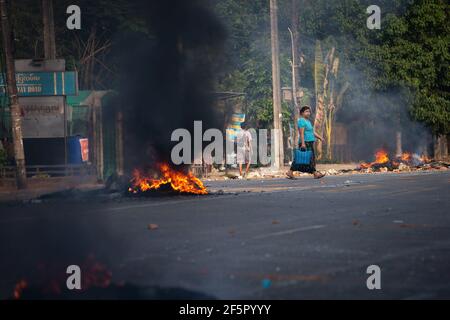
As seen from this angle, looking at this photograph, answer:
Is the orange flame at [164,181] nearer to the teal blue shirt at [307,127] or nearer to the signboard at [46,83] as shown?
the teal blue shirt at [307,127]

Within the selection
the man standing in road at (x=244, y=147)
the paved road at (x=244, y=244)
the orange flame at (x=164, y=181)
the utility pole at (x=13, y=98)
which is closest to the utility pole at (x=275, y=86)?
the man standing in road at (x=244, y=147)

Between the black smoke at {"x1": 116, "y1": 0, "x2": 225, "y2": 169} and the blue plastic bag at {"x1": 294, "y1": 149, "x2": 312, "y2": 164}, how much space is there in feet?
11.4

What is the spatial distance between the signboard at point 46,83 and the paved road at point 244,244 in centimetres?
1096

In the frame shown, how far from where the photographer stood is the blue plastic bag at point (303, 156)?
2234cm

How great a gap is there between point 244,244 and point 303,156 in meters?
12.9

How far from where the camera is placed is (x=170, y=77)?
18375mm

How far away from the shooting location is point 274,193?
18.5 metres

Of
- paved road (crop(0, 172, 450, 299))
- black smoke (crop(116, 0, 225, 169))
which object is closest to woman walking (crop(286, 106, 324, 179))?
black smoke (crop(116, 0, 225, 169))

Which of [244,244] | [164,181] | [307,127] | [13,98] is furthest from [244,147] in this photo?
[244,244]

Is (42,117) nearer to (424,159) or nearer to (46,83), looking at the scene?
(46,83)

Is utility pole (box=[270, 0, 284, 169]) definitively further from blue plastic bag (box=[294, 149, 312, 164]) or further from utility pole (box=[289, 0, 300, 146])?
blue plastic bag (box=[294, 149, 312, 164])
